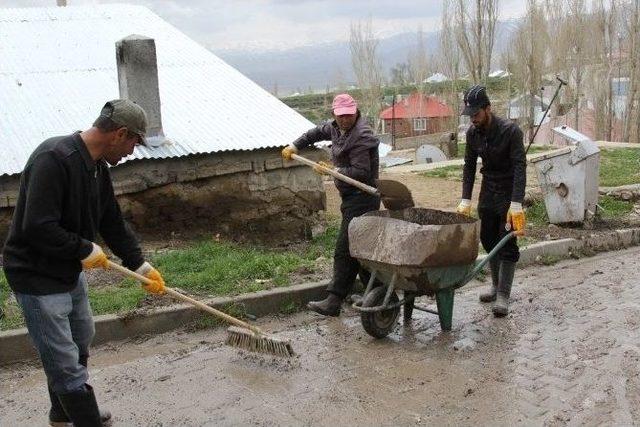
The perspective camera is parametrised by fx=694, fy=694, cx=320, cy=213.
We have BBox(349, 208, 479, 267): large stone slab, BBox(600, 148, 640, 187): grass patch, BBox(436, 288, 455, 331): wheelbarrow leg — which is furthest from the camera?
BBox(600, 148, 640, 187): grass patch

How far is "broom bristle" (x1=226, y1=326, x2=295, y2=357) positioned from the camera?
4758 mm

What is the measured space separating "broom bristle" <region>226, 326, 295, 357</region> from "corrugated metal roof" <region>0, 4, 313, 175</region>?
11.8 feet

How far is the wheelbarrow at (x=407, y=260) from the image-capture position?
495cm

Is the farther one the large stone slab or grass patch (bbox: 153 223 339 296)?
grass patch (bbox: 153 223 339 296)

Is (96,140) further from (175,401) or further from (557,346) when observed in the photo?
(557,346)

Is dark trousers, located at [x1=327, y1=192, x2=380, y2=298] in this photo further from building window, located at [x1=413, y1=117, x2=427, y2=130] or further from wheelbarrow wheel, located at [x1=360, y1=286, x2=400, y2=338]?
building window, located at [x1=413, y1=117, x2=427, y2=130]

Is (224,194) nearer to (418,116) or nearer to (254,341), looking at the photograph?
(254,341)

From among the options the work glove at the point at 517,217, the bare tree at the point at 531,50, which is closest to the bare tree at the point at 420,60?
the bare tree at the point at 531,50

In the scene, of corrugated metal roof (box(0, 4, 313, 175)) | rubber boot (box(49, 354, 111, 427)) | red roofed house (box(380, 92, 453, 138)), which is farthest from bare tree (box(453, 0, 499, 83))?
rubber boot (box(49, 354, 111, 427))

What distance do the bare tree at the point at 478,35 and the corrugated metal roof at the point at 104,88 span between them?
18.9 m

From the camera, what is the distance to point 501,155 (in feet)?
18.9

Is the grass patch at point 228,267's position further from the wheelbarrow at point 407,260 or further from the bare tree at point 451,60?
the bare tree at point 451,60

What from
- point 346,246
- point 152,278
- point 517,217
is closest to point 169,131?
point 346,246

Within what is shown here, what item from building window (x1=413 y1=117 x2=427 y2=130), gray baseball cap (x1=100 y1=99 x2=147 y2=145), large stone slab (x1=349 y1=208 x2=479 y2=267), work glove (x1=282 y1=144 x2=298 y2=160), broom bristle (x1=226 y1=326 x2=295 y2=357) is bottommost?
building window (x1=413 y1=117 x2=427 y2=130)
